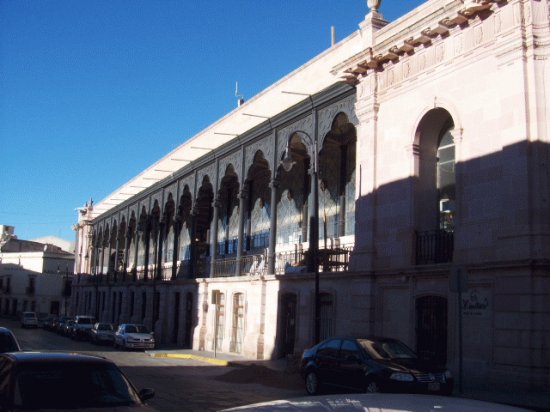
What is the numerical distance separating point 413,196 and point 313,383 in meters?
6.46

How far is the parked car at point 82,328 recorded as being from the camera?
4175cm

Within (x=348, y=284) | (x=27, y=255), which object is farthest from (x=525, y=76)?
(x=27, y=255)

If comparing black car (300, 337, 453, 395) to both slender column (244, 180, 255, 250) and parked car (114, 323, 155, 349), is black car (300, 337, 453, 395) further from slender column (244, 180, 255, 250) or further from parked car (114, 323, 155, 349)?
slender column (244, 180, 255, 250)

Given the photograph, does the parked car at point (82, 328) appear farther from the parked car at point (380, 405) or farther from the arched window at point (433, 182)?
the parked car at point (380, 405)

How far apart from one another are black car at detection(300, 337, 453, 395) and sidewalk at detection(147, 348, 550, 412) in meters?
1.17

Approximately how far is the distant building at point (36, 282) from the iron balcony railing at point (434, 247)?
235ft

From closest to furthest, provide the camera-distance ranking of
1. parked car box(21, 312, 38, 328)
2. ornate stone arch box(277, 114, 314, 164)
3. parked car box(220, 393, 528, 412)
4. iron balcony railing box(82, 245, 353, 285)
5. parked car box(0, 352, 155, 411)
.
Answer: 1. parked car box(220, 393, 528, 412)
2. parked car box(0, 352, 155, 411)
3. iron balcony railing box(82, 245, 353, 285)
4. ornate stone arch box(277, 114, 314, 164)
5. parked car box(21, 312, 38, 328)

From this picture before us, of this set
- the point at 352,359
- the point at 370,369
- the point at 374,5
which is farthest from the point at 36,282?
the point at 370,369

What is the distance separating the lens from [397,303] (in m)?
18.5

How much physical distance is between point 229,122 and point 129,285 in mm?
19652

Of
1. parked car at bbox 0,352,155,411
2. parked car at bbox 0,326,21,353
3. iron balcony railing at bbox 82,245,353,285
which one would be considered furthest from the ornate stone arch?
parked car at bbox 0,352,155,411

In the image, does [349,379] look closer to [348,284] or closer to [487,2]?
[348,284]

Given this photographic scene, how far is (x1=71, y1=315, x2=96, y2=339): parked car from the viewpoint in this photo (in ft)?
137

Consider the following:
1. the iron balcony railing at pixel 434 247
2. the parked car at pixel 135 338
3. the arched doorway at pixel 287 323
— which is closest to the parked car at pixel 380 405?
the iron balcony railing at pixel 434 247
